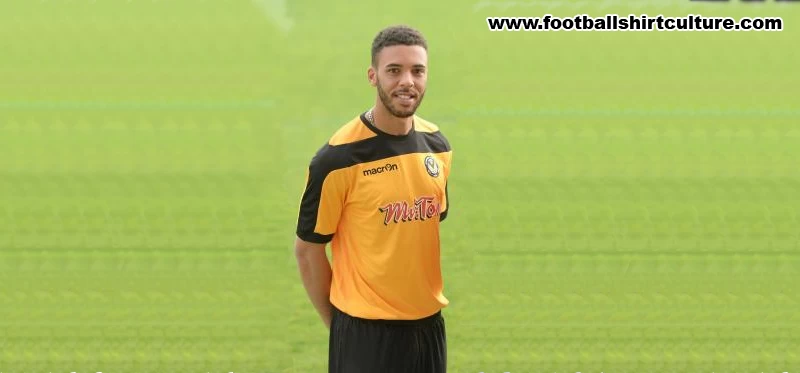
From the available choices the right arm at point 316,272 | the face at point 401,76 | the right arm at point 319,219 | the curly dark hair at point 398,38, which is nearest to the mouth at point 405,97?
the face at point 401,76

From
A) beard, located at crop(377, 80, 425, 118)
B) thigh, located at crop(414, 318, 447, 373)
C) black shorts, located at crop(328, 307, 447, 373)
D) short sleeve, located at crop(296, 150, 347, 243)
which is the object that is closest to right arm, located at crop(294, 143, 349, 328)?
short sleeve, located at crop(296, 150, 347, 243)

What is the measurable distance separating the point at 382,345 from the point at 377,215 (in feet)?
1.44

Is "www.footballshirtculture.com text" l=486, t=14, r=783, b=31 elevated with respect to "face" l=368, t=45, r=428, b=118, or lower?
elevated

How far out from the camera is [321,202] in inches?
71.2

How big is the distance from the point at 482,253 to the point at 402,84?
189 cm

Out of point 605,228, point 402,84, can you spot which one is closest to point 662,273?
point 605,228

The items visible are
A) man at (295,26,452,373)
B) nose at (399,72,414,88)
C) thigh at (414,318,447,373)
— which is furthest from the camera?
thigh at (414,318,447,373)

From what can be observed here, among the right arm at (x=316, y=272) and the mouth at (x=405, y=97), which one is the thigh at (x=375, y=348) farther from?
the mouth at (x=405, y=97)

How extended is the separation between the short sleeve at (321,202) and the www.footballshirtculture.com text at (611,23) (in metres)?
1.92

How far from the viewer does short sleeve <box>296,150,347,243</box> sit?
178 cm

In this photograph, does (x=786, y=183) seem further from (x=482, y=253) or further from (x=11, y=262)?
(x=11, y=262)

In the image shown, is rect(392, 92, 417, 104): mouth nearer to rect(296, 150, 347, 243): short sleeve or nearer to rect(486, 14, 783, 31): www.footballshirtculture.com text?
rect(296, 150, 347, 243): short sleeve

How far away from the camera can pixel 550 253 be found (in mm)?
3352

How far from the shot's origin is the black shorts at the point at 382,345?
183 centimetres
